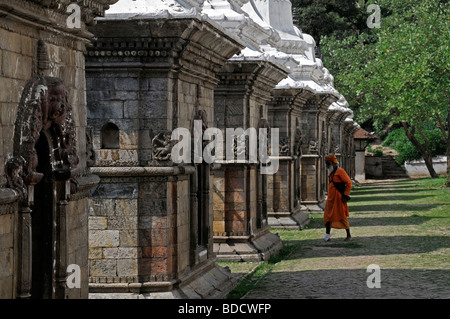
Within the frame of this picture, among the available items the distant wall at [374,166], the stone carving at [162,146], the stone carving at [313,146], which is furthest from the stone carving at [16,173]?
the distant wall at [374,166]

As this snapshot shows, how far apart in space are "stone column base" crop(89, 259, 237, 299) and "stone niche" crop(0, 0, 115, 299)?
2.66m

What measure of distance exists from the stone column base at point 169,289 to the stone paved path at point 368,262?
0.71 meters

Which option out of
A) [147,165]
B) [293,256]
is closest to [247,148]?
[293,256]

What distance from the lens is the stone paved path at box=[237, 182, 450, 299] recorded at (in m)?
12.5

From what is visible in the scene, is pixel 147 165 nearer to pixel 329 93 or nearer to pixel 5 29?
pixel 5 29

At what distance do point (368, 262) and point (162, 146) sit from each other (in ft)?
20.0

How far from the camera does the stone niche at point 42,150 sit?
20.6 ft

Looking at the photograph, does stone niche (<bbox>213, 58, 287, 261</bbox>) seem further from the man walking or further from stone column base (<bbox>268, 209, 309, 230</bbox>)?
stone column base (<bbox>268, 209, 309, 230</bbox>)

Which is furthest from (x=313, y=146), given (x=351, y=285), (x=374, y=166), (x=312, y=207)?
(x=374, y=166)

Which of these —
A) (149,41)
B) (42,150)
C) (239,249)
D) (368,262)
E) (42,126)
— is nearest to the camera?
(42,126)

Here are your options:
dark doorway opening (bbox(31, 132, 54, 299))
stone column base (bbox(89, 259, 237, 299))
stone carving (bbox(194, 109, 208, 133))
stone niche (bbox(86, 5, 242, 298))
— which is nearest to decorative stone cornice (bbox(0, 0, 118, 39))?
dark doorway opening (bbox(31, 132, 54, 299))

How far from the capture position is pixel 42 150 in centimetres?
725

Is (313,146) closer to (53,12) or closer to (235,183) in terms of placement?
(235,183)
